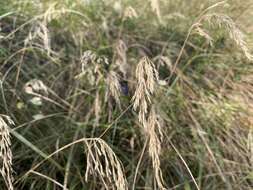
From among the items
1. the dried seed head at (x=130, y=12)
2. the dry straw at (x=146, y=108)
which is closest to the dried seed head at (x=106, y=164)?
the dry straw at (x=146, y=108)

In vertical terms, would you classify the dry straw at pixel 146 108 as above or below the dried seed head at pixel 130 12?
below

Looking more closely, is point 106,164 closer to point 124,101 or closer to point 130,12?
point 124,101

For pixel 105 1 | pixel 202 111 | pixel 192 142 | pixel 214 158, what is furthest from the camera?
pixel 105 1

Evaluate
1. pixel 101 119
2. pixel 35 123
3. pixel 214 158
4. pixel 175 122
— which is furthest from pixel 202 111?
pixel 35 123

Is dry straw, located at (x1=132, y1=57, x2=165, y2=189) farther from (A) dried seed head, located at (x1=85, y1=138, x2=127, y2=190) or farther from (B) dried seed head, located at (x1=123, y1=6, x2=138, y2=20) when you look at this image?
(B) dried seed head, located at (x1=123, y1=6, x2=138, y2=20)

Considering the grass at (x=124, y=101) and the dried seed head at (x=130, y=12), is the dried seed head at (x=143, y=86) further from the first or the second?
the dried seed head at (x=130, y=12)

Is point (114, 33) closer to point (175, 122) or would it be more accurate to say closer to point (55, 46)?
point (55, 46)

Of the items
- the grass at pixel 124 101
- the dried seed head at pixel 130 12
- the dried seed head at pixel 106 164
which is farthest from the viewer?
the dried seed head at pixel 130 12

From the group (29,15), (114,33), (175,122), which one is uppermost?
(29,15)
